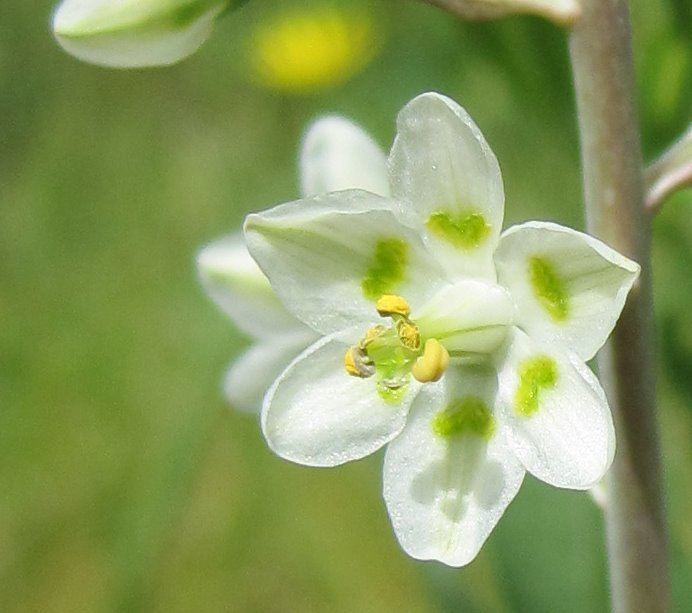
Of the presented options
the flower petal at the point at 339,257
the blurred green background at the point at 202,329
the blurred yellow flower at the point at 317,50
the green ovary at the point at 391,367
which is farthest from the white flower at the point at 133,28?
the blurred yellow flower at the point at 317,50

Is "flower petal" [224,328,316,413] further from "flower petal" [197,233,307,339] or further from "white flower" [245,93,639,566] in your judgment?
"white flower" [245,93,639,566]

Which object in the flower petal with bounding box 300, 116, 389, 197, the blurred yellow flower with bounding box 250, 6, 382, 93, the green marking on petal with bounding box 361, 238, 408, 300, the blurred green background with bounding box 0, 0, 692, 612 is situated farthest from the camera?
the blurred yellow flower with bounding box 250, 6, 382, 93

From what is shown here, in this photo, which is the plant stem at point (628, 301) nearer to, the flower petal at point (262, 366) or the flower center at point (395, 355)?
the flower center at point (395, 355)

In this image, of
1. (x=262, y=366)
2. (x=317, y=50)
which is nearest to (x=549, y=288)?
(x=262, y=366)

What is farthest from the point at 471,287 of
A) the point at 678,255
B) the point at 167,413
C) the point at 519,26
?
the point at 167,413

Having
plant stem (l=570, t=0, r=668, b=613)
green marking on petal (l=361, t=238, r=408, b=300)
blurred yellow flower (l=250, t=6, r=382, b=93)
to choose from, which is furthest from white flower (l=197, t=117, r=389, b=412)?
blurred yellow flower (l=250, t=6, r=382, b=93)

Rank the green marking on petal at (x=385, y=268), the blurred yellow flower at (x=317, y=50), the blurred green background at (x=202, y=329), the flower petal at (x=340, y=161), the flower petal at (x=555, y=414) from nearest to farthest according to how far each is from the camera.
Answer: the flower petal at (x=555, y=414) → the green marking on petal at (x=385, y=268) → the flower petal at (x=340, y=161) → the blurred green background at (x=202, y=329) → the blurred yellow flower at (x=317, y=50)
